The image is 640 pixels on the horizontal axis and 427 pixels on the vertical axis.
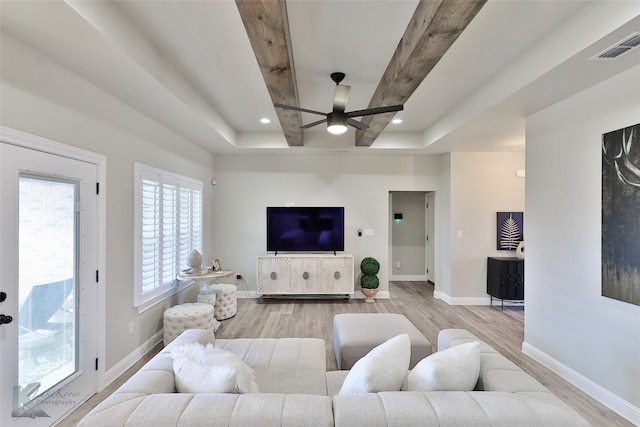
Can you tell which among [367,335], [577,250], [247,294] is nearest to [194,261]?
[247,294]

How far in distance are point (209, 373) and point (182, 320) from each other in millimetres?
2250

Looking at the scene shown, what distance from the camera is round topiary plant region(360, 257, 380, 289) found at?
5.17m

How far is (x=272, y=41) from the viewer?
1.96 meters

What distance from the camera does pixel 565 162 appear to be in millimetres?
2783

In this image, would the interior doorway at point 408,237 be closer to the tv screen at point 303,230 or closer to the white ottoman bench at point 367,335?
the tv screen at point 303,230

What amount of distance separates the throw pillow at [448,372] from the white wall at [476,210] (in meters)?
3.97

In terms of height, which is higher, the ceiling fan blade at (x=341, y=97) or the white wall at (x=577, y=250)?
the ceiling fan blade at (x=341, y=97)

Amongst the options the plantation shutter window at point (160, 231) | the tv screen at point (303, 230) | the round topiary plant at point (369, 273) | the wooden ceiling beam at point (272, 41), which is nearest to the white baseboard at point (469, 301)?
the round topiary plant at point (369, 273)

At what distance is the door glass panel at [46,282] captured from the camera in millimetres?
1921

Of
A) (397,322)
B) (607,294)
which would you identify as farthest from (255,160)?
(607,294)

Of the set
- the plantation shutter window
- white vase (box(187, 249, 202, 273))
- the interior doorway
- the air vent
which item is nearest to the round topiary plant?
the interior doorway

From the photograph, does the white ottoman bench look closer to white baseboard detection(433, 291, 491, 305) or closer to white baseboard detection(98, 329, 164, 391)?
white baseboard detection(98, 329, 164, 391)

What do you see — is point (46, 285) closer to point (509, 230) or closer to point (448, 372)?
point (448, 372)

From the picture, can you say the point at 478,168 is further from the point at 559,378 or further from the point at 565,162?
the point at 559,378
